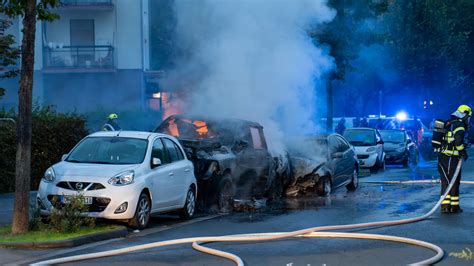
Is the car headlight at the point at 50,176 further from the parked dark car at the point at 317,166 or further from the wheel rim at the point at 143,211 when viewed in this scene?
the parked dark car at the point at 317,166

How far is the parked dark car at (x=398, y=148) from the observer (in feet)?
95.4

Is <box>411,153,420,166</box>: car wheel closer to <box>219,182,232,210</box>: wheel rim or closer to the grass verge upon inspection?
<box>219,182,232,210</box>: wheel rim

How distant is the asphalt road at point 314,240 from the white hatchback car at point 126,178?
16.4 inches

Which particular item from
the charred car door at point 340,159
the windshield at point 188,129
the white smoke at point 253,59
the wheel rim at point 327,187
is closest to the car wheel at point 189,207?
the windshield at point 188,129

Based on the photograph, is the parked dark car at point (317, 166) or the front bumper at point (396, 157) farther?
the front bumper at point (396, 157)

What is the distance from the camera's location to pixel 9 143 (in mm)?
16750

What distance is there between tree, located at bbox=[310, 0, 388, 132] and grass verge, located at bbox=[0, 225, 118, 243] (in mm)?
12071

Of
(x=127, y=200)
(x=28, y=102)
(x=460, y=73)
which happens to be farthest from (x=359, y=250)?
(x=460, y=73)

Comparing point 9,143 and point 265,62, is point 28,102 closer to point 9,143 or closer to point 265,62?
point 9,143

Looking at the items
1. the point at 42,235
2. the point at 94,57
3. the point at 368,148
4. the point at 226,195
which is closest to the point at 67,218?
the point at 42,235

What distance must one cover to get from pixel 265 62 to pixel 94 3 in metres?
17.3

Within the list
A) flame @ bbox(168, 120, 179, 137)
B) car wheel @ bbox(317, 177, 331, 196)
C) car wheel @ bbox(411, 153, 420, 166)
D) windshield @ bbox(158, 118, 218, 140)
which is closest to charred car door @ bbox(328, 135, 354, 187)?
car wheel @ bbox(317, 177, 331, 196)

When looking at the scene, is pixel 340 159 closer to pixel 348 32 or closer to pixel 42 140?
pixel 42 140

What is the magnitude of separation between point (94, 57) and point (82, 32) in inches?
51.0
